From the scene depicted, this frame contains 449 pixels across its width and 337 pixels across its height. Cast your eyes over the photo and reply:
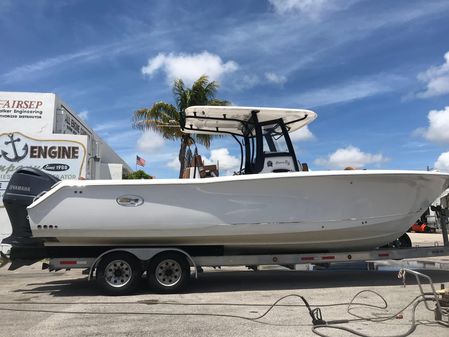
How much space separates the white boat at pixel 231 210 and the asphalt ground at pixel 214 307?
Result: 0.81 meters

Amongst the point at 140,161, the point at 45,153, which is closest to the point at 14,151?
the point at 45,153

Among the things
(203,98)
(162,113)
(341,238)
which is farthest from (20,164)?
(341,238)

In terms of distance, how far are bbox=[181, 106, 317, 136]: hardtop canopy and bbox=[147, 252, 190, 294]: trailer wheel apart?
9.04ft

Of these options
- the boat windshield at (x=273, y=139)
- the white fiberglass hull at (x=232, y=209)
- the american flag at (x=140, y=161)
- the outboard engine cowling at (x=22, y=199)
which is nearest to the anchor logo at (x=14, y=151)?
the outboard engine cowling at (x=22, y=199)

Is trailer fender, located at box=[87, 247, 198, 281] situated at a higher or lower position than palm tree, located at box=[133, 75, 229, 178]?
lower

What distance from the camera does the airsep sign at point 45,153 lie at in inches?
595

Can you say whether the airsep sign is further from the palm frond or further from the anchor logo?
the palm frond

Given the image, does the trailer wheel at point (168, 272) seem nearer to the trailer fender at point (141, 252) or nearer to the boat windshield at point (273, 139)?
the trailer fender at point (141, 252)

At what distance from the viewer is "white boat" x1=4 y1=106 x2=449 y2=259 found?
7172 millimetres

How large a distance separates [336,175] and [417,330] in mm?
3022

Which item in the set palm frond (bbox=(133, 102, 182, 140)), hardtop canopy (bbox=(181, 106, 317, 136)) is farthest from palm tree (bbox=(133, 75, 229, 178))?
hardtop canopy (bbox=(181, 106, 317, 136))

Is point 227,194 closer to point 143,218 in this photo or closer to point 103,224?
point 143,218

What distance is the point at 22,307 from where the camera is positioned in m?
6.39

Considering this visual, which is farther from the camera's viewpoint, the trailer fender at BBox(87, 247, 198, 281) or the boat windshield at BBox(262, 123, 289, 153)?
the boat windshield at BBox(262, 123, 289, 153)
